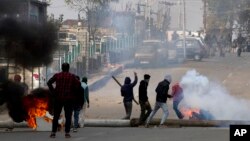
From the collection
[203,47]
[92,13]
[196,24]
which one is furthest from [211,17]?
[203,47]

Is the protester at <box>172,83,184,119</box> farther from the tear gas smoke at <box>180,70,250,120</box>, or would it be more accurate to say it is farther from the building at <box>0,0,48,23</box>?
the building at <box>0,0,48,23</box>

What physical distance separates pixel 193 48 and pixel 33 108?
93.7ft

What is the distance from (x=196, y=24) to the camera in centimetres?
2598

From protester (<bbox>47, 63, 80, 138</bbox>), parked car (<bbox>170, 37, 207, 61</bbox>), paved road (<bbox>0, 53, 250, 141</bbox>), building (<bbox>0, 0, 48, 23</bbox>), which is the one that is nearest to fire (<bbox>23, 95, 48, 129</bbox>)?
paved road (<bbox>0, 53, 250, 141</bbox>)

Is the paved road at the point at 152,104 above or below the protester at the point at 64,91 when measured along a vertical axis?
below

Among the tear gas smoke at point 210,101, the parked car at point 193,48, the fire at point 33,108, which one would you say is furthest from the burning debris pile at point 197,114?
the parked car at point 193,48

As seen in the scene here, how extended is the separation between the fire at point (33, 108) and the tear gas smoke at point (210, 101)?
15.1 feet

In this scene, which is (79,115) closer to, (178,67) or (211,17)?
(211,17)

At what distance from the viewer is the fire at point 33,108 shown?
1521 centimetres

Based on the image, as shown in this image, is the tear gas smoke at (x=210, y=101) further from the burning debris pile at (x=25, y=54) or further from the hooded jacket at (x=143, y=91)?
the burning debris pile at (x=25, y=54)

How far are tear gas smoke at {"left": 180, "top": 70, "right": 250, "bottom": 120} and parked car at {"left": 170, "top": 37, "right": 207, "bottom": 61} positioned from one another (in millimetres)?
21840

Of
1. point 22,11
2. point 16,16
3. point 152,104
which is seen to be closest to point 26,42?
point 16,16

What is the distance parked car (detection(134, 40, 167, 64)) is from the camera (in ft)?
122

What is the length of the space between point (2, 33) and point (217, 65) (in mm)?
23605
